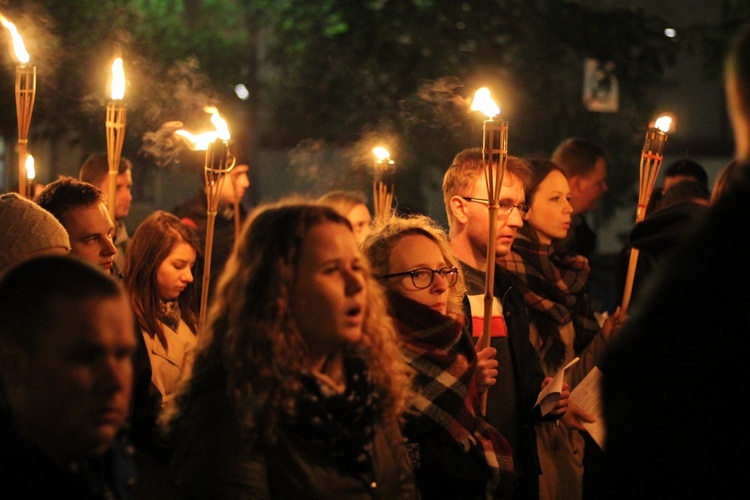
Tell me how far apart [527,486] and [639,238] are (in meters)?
2.09

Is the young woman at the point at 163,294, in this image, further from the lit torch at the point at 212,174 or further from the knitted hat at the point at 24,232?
the knitted hat at the point at 24,232

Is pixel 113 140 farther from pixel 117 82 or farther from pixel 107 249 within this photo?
pixel 107 249

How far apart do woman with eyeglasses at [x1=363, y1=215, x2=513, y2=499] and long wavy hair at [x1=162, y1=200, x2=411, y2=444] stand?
719mm

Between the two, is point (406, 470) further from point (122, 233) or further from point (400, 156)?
point (400, 156)

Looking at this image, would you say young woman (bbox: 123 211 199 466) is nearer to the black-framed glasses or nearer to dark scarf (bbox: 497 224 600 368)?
the black-framed glasses

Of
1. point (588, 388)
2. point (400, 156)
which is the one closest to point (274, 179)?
point (400, 156)

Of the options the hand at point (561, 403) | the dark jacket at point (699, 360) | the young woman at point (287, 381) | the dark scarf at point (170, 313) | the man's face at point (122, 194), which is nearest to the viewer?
the dark jacket at point (699, 360)

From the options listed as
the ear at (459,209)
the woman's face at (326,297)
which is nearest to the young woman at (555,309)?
the ear at (459,209)

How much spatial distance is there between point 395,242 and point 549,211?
6.45 feet

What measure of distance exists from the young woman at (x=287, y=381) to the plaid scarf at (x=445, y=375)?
64cm

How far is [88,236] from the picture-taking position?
15.7ft

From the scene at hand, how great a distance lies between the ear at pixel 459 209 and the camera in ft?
17.4

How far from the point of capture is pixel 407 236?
4293mm

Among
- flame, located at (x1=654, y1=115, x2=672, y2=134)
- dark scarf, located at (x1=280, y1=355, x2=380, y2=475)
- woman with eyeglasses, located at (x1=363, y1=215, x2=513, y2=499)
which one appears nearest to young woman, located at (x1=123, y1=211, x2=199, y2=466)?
woman with eyeglasses, located at (x1=363, y1=215, x2=513, y2=499)
